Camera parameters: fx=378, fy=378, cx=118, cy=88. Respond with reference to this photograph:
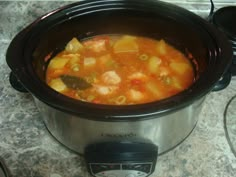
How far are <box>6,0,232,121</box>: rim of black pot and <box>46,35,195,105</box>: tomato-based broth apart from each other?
0.53 ft

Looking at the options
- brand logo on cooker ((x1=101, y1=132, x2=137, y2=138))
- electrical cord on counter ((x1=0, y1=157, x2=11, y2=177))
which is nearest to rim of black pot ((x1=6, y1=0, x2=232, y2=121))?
brand logo on cooker ((x1=101, y1=132, x2=137, y2=138))

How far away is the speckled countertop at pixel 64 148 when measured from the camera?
1.00 meters

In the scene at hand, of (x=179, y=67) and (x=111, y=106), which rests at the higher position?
(x=111, y=106)

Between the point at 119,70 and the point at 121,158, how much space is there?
15.4 inches

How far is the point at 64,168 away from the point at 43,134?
14cm

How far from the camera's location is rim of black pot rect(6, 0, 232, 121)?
82cm

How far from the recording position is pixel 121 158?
872mm

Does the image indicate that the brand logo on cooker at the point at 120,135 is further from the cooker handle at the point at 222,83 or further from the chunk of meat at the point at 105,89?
the cooker handle at the point at 222,83

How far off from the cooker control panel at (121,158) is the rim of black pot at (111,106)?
11 cm

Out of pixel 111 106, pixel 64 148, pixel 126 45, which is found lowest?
pixel 64 148

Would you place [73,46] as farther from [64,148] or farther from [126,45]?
[64,148]

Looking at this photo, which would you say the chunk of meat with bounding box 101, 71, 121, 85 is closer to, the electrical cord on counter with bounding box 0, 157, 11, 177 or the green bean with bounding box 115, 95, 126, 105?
the green bean with bounding box 115, 95, 126, 105

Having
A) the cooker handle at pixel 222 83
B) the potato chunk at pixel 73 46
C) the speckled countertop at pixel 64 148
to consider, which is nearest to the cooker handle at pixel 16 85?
the speckled countertop at pixel 64 148

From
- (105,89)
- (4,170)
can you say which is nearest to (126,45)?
(105,89)
